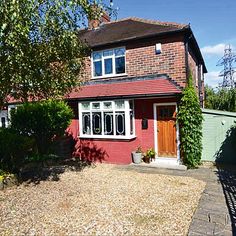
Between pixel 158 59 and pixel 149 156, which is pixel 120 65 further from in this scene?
pixel 149 156

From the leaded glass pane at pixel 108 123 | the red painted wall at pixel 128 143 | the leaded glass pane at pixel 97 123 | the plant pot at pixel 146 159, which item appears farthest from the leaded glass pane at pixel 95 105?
the plant pot at pixel 146 159

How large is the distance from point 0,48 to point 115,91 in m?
6.74

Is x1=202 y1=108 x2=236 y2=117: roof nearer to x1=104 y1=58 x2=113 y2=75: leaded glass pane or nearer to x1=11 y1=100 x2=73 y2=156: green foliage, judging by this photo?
x1=104 y1=58 x2=113 y2=75: leaded glass pane

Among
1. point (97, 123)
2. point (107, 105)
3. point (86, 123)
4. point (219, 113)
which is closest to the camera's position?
point (219, 113)

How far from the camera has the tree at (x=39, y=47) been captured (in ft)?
19.4

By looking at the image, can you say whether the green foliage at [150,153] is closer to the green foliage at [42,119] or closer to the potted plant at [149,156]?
the potted plant at [149,156]

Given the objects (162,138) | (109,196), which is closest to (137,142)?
(162,138)

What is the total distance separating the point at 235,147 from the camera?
1152 cm

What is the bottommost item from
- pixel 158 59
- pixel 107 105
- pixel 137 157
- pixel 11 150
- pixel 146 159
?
pixel 146 159

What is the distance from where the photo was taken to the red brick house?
1188cm

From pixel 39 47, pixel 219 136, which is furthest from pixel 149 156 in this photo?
pixel 39 47

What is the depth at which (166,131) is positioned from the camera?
39.8 feet

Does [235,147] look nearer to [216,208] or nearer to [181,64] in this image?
[181,64]

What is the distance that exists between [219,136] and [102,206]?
742 centimetres
